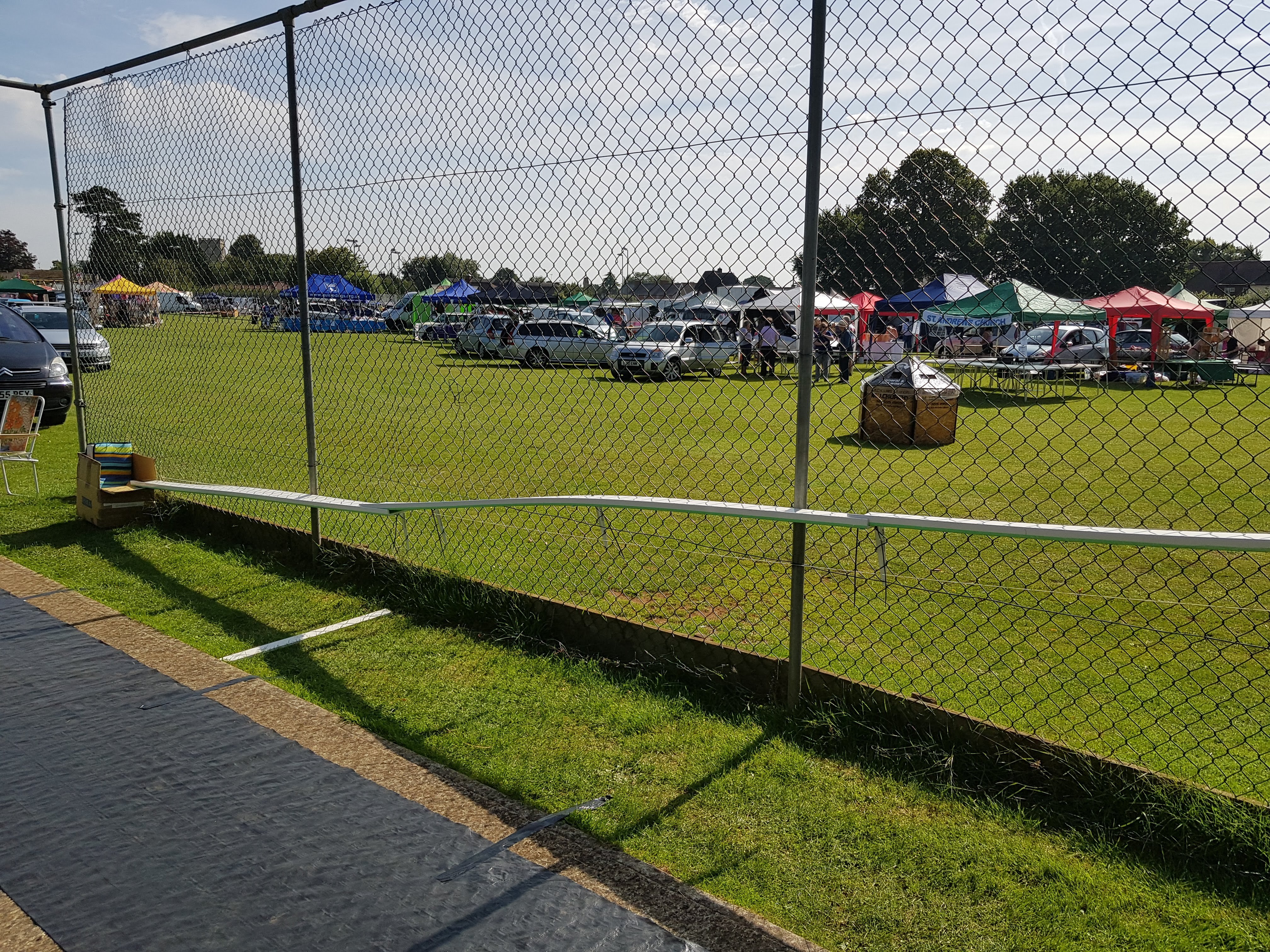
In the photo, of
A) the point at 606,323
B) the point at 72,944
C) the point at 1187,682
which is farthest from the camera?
the point at 606,323

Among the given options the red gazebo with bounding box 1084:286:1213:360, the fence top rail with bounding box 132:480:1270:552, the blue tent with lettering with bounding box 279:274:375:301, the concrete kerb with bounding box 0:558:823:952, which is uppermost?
the blue tent with lettering with bounding box 279:274:375:301

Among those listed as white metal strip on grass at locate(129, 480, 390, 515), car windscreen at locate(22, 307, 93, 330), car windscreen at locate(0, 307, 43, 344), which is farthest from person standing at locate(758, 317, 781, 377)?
car windscreen at locate(22, 307, 93, 330)

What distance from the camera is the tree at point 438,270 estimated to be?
186 inches

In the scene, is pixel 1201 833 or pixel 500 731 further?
pixel 500 731

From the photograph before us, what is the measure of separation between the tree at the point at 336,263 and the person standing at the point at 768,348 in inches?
96.5

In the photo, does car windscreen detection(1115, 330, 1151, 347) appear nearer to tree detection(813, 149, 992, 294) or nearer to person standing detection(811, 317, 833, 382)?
tree detection(813, 149, 992, 294)

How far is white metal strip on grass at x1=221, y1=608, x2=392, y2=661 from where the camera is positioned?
14.6 ft

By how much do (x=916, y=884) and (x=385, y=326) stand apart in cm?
449

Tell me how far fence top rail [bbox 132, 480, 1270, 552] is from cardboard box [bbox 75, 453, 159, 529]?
219 centimetres

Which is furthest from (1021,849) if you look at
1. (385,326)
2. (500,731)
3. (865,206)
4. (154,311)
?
(154,311)

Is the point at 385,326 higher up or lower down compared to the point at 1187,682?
higher up

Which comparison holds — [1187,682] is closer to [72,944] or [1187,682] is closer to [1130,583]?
[1130,583]

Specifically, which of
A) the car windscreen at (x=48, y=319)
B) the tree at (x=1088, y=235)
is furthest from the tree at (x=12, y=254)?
the tree at (x=1088, y=235)

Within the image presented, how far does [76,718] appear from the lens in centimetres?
375
